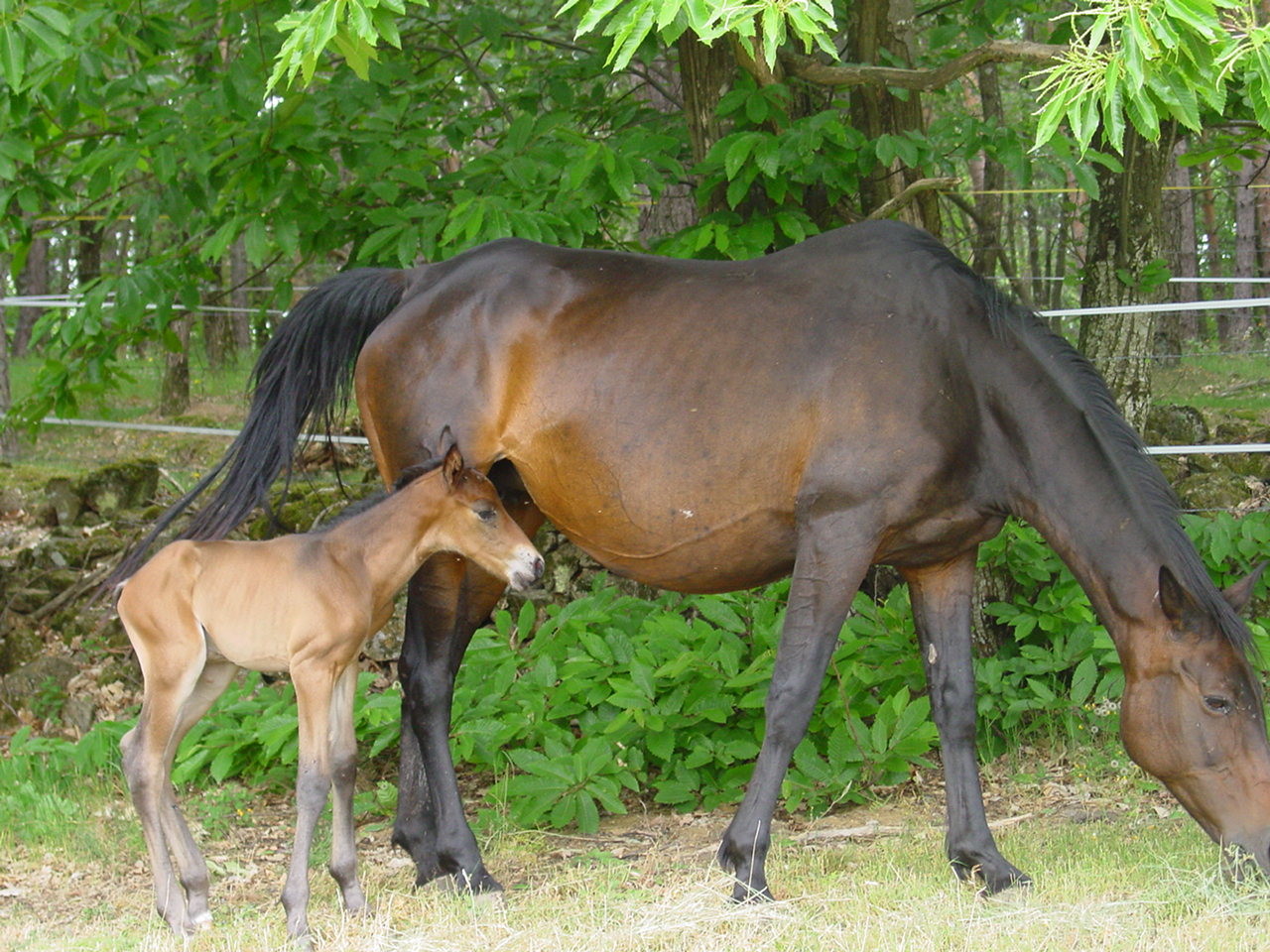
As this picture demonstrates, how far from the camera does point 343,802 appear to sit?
422 cm

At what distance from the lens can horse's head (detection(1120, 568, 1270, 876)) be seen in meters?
4.09

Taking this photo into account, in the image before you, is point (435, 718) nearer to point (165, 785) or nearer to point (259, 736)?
point (165, 785)

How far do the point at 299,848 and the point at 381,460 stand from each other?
171 centimetres

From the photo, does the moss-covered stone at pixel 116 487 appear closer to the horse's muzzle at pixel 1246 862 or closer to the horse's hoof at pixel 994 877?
the horse's hoof at pixel 994 877

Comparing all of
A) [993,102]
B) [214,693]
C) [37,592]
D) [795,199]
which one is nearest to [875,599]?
[795,199]

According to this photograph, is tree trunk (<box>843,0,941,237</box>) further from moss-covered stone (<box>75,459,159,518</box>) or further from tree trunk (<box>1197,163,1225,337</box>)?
tree trunk (<box>1197,163,1225,337</box>)

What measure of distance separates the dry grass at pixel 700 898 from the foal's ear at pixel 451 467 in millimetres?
1403

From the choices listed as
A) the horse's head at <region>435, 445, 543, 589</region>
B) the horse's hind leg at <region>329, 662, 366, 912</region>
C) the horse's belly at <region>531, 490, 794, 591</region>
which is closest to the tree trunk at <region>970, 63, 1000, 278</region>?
the horse's belly at <region>531, 490, 794, 591</region>

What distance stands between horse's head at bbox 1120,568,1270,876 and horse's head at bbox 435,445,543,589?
81.3 inches

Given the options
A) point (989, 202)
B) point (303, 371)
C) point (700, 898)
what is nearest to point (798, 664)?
point (700, 898)

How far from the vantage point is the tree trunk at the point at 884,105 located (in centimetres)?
673

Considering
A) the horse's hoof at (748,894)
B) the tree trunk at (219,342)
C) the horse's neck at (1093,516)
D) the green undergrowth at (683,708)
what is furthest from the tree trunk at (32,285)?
the horse's neck at (1093,516)

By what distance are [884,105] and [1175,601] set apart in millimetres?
3546

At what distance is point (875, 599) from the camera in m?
6.75
